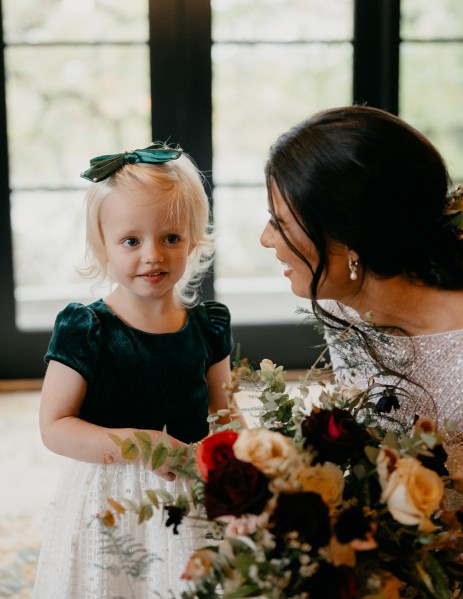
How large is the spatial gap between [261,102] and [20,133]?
1.20 m

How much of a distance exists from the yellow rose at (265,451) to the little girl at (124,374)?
19.0 inches

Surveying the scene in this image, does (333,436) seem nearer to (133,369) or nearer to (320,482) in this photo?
(320,482)

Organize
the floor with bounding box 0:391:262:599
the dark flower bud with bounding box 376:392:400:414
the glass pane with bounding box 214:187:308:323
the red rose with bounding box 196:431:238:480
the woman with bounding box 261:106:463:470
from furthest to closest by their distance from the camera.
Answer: the glass pane with bounding box 214:187:308:323
the floor with bounding box 0:391:262:599
the woman with bounding box 261:106:463:470
the dark flower bud with bounding box 376:392:400:414
the red rose with bounding box 196:431:238:480

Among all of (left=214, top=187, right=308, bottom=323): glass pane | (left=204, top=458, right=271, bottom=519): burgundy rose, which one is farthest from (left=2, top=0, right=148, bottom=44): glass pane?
(left=204, top=458, right=271, bottom=519): burgundy rose

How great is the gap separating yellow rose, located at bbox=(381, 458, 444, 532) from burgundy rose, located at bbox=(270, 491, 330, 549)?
0.09 meters

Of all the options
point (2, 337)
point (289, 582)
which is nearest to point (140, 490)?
point (289, 582)

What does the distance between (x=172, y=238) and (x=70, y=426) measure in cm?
42

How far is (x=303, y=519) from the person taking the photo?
2.95 ft

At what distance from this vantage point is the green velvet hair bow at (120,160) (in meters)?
1.61

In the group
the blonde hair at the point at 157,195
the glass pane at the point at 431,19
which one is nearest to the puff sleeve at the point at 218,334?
the blonde hair at the point at 157,195

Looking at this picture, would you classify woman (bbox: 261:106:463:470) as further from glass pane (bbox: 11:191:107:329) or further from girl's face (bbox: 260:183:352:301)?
glass pane (bbox: 11:191:107:329)

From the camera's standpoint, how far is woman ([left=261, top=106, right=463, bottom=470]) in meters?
1.44

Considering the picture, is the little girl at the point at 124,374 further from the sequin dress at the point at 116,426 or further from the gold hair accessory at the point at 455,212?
the gold hair accessory at the point at 455,212

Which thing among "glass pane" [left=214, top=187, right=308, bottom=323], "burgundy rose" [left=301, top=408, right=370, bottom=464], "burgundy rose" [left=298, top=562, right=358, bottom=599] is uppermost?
"burgundy rose" [left=301, top=408, right=370, bottom=464]
